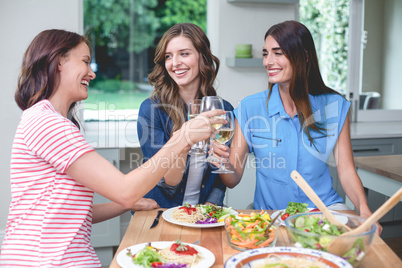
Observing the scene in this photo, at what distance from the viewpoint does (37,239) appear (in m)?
1.37

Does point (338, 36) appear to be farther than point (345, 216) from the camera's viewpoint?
Yes

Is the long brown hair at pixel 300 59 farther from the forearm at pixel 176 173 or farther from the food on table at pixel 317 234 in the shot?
the food on table at pixel 317 234

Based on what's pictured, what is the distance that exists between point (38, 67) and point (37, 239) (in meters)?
0.55

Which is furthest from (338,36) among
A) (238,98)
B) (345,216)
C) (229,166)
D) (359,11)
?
(345,216)

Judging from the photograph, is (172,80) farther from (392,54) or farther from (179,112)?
(392,54)

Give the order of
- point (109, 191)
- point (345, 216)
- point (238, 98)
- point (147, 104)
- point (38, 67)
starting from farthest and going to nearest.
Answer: point (238, 98) → point (147, 104) → point (38, 67) → point (109, 191) → point (345, 216)

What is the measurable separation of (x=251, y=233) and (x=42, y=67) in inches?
33.5

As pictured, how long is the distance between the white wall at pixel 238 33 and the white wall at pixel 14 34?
1.09 m

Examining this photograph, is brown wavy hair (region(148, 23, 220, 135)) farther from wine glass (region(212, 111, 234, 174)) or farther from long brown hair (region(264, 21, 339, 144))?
wine glass (region(212, 111, 234, 174))

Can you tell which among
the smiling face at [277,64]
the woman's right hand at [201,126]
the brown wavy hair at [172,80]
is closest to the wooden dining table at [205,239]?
the woman's right hand at [201,126]

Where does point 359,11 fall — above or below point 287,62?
above

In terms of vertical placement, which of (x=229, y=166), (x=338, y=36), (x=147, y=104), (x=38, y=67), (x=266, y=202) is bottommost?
(x=266, y=202)

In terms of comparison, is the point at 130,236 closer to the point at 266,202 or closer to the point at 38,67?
the point at 38,67

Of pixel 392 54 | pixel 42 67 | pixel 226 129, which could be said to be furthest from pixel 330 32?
pixel 42 67
